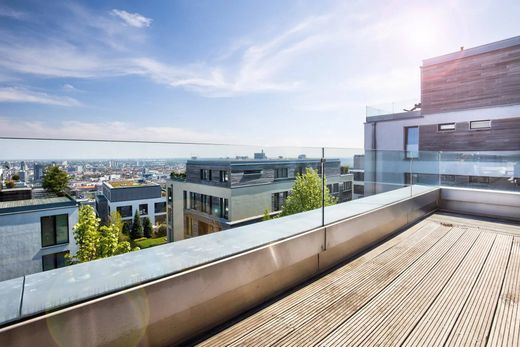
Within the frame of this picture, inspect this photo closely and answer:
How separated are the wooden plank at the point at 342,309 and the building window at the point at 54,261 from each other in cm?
130

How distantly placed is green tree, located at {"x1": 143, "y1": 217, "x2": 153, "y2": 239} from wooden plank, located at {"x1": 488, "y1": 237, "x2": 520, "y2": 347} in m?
2.23

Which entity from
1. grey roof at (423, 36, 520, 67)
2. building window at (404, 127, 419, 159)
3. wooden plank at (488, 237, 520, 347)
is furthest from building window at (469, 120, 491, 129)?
wooden plank at (488, 237, 520, 347)

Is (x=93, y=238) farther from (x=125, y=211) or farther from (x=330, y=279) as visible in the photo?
(x=330, y=279)

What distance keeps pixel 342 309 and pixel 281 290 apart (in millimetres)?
506

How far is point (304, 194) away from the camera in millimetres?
2752

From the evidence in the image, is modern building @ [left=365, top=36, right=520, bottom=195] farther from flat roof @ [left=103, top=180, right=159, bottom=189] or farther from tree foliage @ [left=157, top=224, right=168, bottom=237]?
flat roof @ [left=103, top=180, right=159, bottom=189]

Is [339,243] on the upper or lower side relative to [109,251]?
lower

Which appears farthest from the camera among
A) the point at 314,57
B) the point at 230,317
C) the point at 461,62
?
the point at 461,62

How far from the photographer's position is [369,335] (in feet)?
5.64

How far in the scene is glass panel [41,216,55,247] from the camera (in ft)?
4.12

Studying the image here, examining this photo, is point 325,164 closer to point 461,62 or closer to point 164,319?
point 164,319

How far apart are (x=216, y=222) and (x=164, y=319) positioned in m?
0.75

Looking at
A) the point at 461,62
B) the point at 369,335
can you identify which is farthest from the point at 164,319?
the point at 461,62

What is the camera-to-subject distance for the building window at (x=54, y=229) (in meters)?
1.26
